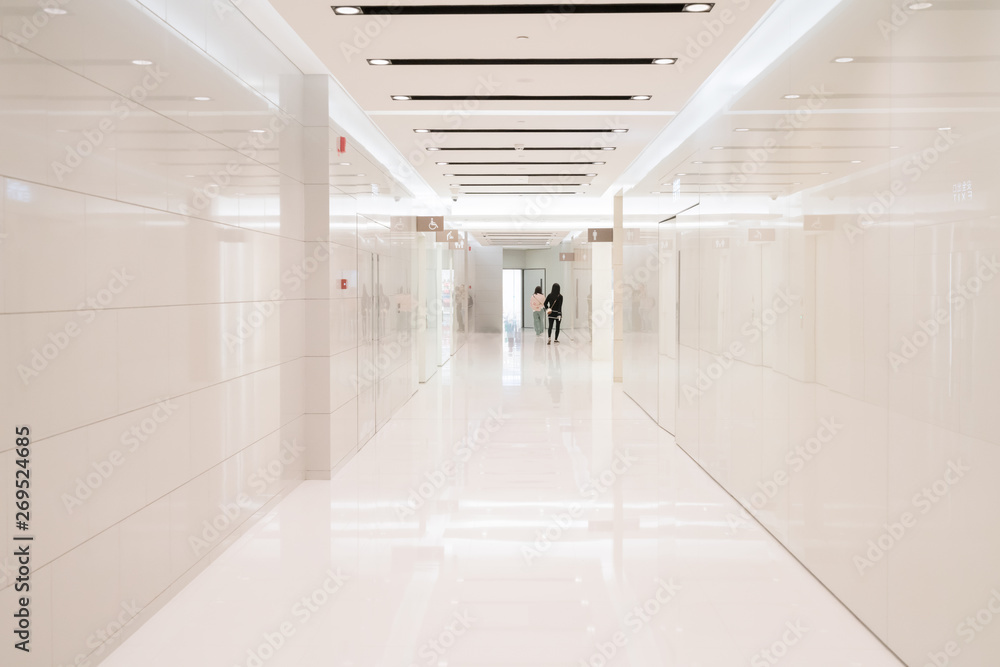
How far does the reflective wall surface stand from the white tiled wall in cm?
424

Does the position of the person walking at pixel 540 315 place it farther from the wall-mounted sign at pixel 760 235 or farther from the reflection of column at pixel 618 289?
the wall-mounted sign at pixel 760 235

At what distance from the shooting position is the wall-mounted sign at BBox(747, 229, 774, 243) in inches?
255

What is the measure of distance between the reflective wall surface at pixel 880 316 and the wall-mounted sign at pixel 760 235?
26 millimetres

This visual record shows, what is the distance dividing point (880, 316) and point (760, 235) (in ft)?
8.27

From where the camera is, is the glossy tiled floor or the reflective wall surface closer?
the reflective wall surface

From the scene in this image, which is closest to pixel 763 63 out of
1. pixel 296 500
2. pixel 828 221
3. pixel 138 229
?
pixel 828 221

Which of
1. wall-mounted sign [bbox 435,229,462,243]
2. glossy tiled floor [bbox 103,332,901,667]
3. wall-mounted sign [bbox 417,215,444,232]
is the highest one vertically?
wall-mounted sign [bbox 417,215,444,232]

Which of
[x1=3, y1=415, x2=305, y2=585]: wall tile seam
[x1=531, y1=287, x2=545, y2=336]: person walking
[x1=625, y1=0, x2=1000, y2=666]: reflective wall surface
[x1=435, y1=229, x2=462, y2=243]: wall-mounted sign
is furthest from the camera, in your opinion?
[x1=531, y1=287, x2=545, y2=336]: person walking

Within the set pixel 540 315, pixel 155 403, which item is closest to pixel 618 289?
pixel 155 403

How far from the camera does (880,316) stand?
437cm

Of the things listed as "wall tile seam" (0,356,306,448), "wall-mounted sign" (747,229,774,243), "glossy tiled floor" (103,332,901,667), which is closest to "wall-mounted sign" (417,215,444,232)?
"glossy tiled floor" (103,332,901,667)

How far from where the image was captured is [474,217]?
2345cm

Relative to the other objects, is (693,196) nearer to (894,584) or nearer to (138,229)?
(894,584)

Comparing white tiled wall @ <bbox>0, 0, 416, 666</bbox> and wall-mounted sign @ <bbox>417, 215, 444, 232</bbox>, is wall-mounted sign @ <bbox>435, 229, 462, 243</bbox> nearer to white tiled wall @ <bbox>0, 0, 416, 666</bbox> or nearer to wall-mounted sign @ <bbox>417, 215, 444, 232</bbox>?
wall-mounted sign @ <bbox>417, 215, 444, 232</bbox>
